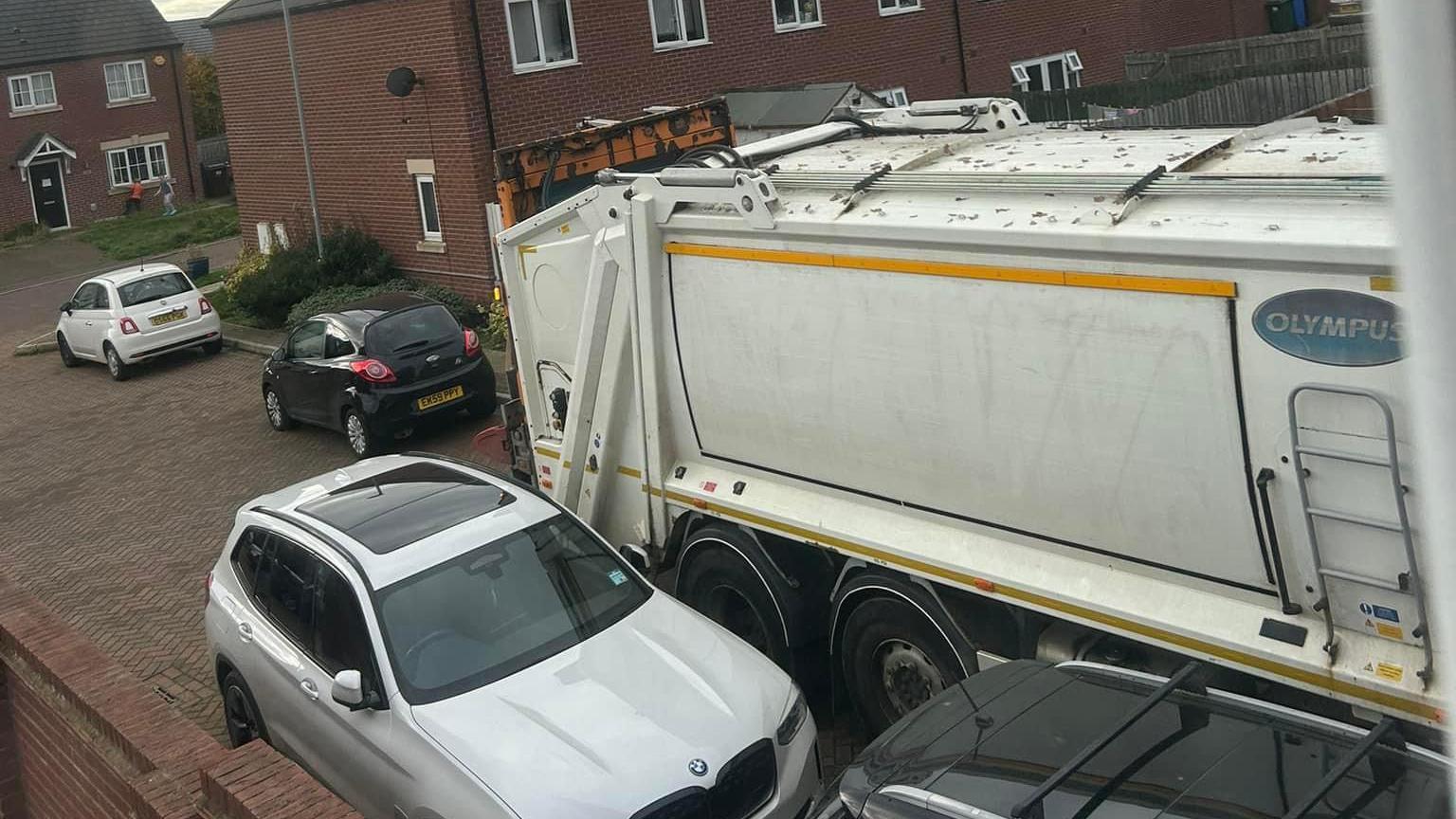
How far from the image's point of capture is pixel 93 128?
42938mm

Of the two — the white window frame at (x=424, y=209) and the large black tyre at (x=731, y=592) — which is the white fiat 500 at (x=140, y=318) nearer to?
the white window frame at (x=424, y=209)

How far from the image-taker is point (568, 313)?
28.9ft

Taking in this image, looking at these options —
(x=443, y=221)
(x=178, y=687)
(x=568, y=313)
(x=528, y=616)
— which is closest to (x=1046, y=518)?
(x=528, y=616)

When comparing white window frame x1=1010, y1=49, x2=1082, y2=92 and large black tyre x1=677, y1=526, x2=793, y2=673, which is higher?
white window frame x1=1010, y1=49, x2=1082, y2=92

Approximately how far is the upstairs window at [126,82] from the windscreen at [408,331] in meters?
34.5

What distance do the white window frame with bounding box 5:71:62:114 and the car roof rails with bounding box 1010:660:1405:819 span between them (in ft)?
147

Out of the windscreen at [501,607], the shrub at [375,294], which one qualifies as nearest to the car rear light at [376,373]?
the shrub at [375,294]

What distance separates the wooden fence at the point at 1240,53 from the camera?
2445 centimetres

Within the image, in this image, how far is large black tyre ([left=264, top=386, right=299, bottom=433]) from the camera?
15.9m

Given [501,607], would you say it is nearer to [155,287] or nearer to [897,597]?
[897,597]

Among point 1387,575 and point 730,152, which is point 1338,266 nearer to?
point 1387,575

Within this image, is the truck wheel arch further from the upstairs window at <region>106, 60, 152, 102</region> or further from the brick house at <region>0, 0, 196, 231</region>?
the upstairs window at <region>106, 60, 152, 102</region>

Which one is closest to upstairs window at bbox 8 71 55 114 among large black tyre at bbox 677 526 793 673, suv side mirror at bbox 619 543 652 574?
suv side mirror at bbox 619 543 652 574

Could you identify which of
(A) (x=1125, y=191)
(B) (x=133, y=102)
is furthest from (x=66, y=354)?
(B) (x=133, y=102)
